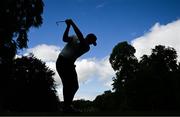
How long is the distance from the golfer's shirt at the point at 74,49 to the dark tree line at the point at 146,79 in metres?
44.7

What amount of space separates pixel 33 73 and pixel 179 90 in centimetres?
2370

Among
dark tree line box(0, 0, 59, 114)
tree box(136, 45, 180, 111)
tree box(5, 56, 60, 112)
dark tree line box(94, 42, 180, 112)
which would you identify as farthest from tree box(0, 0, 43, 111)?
tree box(136, 45, 180, 111)

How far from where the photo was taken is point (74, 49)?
7.86 meters

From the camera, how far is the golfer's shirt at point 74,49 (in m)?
7.82

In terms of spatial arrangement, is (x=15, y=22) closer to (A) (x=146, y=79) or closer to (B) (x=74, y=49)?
(B) (x=74, y=49)

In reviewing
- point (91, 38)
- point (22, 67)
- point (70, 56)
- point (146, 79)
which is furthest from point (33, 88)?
point (91, 38)

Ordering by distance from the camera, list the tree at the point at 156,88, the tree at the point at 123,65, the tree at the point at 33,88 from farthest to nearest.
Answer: the tree at the point at 123,65
the tree at the point at 156,88
the tree at the point at 33,88

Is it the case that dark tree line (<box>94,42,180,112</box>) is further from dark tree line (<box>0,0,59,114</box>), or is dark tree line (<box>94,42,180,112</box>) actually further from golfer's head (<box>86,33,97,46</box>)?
golfer's head (<box>86,33,97,46</box>)

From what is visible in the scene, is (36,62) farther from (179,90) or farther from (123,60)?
(179,90)

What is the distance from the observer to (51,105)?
47500mm

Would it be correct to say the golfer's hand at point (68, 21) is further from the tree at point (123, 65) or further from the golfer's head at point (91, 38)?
the tree at point (123, 65)

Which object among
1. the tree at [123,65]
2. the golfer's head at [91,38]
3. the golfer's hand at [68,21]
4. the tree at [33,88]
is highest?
the tree at [123,65]

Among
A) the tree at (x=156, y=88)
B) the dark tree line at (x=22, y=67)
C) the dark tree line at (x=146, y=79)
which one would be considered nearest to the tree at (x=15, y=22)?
the dark tree line at (x=22, y=67)

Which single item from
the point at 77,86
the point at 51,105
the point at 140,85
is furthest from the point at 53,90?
the point at 77,86
